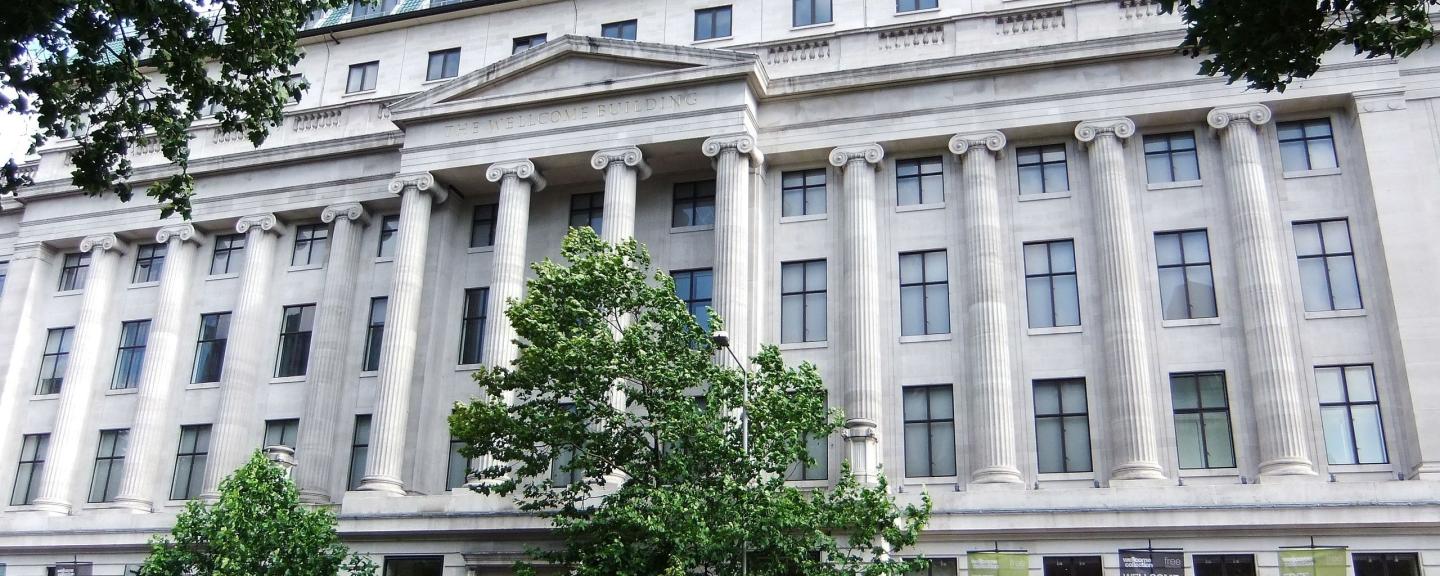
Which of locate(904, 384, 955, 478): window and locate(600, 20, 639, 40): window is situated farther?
locate(600, 20, 639, 40): window

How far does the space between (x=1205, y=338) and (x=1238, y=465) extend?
138 inches

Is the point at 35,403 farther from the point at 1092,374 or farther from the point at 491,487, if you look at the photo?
the point at 1092,374

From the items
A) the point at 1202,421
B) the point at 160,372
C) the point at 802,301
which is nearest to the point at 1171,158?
the point at 1202,421

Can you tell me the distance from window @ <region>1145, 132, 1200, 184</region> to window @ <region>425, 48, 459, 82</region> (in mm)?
23890

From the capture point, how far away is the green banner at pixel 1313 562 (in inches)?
1066

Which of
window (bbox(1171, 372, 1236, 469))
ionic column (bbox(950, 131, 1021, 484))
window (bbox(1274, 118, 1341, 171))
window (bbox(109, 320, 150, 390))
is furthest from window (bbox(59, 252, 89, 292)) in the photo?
window (bbox(1274, 118, 1341, 171))

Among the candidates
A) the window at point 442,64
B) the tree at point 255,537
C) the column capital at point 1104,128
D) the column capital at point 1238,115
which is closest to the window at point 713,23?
the window at point 442,64

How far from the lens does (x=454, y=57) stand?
141 ft

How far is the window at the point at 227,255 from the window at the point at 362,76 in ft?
22.2

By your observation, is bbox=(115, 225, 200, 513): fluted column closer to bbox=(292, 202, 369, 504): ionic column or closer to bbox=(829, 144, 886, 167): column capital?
bbox=(292, 202, 369, 504): ionic column

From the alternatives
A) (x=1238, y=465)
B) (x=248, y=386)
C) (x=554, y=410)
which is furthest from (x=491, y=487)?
(x=1238, y=465)

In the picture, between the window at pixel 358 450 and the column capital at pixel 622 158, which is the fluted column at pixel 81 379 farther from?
the column capital at pixel 622 158

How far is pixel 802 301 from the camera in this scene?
34938 mm

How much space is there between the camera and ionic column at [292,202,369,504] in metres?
36.2
